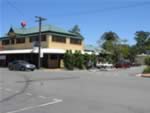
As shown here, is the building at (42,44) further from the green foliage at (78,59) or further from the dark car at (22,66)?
the dark car at (22,66)

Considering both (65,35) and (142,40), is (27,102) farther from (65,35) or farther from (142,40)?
(142,40)

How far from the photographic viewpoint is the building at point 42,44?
5383cm

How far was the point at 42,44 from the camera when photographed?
56.3 m

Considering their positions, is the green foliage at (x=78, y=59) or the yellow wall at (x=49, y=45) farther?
the yellow wall at (x=49, y=45)

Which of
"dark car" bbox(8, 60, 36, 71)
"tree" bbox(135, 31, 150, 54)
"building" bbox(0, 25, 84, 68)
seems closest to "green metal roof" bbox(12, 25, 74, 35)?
"building" bbox(0, 25, 84, 68)

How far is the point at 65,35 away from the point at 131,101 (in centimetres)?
4504

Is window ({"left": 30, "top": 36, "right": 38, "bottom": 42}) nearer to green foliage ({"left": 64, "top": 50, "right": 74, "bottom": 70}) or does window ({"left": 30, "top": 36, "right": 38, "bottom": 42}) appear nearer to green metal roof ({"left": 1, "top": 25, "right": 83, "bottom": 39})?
green metal roof ({"left": 1, "top": 25, "right": 83, "bottom": 39})

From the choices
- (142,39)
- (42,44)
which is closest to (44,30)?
(42,44)

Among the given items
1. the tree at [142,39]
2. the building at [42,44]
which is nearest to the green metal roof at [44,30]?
the building at [42,44]

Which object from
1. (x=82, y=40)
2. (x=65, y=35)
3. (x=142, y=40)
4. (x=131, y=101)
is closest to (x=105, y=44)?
(x=82, y=40)

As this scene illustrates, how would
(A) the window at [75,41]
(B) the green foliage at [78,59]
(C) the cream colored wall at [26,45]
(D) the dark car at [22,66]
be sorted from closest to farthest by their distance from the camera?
(D) the dark car at [22,66] → (B) the green foliage at [78,59] → (C) the cream colored wall at [26,45] → (A) the window at [75,41]

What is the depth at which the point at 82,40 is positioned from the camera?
62.9 m

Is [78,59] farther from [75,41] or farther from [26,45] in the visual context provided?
[26,45]

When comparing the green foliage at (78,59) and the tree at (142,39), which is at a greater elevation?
the tree at (142,39)
